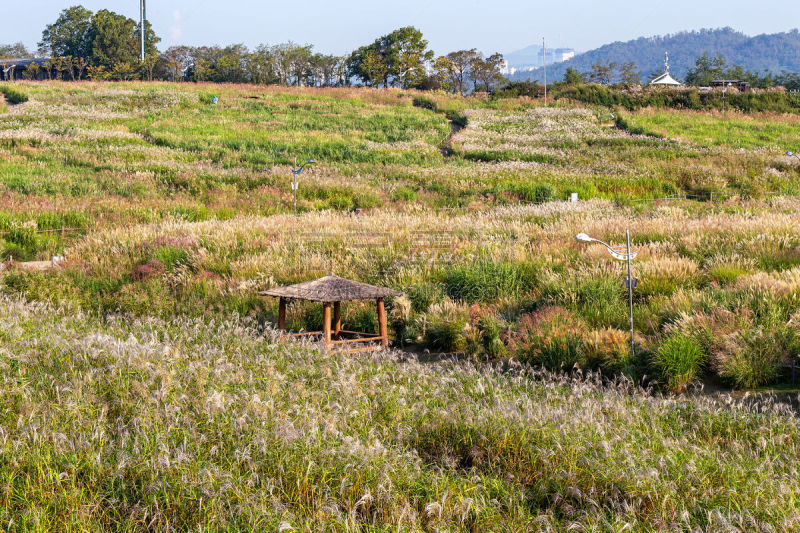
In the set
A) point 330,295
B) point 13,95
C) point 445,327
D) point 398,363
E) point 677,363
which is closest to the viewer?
point 677,363

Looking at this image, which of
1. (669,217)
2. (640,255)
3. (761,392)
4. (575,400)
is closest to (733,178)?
(669,217)

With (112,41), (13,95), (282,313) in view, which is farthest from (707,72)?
(282,313)

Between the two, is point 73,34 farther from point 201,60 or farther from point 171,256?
point 171,256

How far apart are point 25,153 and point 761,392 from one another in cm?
3212

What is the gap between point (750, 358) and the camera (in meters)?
8.23

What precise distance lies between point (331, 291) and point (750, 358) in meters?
5.47

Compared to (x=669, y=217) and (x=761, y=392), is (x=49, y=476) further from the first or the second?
(x=669, y=217)

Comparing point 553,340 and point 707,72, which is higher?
point 707,72

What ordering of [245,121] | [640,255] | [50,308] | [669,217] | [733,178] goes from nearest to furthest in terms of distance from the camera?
[50,308] < [640,255] < [669,217] < [733,178] < [245,121]

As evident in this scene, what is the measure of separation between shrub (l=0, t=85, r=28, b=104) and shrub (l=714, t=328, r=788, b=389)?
5534cm

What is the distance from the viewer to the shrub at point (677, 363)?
26.6 ft

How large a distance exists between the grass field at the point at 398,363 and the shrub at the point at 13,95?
29.7 m

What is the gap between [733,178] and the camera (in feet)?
97.9

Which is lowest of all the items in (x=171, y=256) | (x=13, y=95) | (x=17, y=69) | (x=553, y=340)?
(x=171, y=256)
